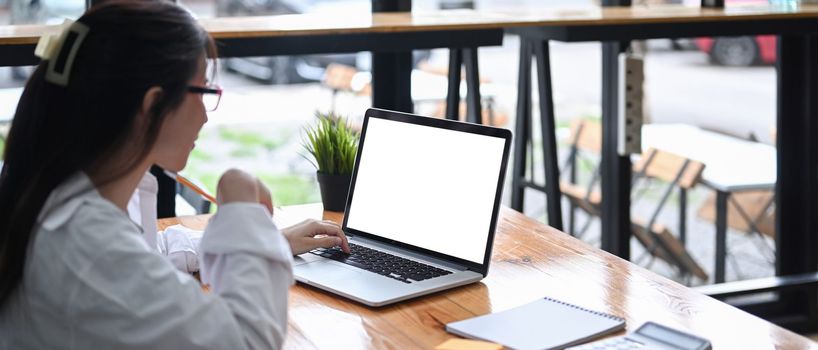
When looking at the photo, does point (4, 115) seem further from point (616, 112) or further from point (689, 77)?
point (689, 77)

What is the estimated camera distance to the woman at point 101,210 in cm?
117

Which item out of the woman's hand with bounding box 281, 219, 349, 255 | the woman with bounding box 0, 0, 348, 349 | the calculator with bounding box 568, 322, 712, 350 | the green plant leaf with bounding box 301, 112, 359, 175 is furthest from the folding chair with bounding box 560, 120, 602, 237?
the woman with bounding box 0, 0, 348, 349

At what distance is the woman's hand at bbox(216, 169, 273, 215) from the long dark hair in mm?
164

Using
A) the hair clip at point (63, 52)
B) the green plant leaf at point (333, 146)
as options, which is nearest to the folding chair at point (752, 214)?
the green plant leaf at point (333, 146)

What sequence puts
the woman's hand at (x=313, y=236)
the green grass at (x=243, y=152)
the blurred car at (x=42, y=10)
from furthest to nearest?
1. the green grass at (x=243, y=152)
2. the blurred car at (x=42, y=10)
3. the woman's hand at (x=313, y=236)

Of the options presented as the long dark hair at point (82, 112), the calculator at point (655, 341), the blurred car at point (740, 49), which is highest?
the long dark hair at point (82, 112)

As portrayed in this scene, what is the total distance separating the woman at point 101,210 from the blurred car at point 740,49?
2626mm

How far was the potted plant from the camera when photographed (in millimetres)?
2258

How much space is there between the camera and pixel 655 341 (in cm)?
139

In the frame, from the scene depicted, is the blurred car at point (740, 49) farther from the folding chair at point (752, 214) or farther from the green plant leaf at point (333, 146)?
the green plant leaf at point (333, 146)

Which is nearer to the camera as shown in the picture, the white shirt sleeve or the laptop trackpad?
the white shirt sleeve

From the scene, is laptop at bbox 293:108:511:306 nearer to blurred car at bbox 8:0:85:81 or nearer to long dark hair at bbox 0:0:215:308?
long dark hair at bbox 0:0:215:308

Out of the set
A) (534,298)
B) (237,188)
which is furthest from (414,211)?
(237,188)

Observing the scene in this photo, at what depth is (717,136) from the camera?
360cm
